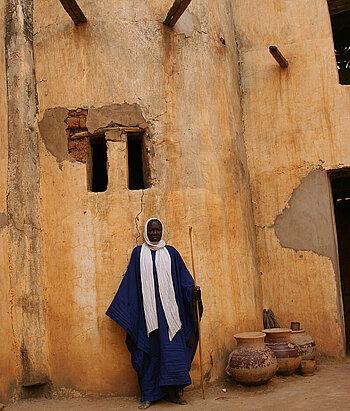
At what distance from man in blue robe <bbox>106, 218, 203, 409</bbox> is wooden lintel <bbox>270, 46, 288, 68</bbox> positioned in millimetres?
3166

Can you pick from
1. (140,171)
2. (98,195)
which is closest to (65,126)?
(98,195)

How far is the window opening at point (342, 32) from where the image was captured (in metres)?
8.23

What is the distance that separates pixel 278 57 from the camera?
7.39 meters

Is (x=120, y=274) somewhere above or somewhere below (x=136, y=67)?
below

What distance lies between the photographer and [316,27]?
779 centimetres

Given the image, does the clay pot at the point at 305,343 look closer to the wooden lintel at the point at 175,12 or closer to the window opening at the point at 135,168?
the window opening at the point at 135,168

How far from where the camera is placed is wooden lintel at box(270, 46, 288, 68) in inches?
283

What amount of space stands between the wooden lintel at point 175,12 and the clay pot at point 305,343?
434 cm

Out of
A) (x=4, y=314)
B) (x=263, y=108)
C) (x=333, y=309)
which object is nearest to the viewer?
(x=4, y=314)

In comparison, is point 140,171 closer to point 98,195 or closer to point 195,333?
point 98,195

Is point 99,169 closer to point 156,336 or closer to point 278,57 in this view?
point 156,336

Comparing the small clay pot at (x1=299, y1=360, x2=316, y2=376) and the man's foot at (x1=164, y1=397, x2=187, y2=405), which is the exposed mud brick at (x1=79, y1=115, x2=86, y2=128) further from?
the small clay pot at (x1=299, y1=360, x2=316, y2=376)

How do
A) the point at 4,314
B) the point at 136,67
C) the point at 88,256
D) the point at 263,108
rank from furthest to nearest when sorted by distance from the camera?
the point at 263,108
the point at 136,67
the point at 88,256
the point at 4,314

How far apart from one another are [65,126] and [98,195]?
0.99m
